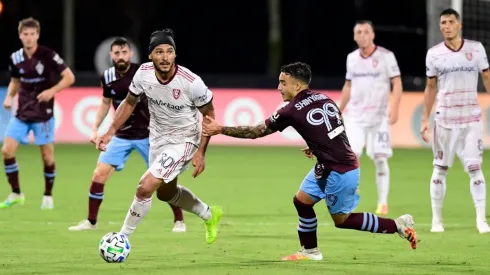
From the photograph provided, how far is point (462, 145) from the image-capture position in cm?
1276

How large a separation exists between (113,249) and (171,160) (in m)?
1.05

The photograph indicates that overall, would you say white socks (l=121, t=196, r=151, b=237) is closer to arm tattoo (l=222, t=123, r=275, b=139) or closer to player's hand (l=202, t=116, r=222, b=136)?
player's hand (l=202, t=116, r=222, b=136)

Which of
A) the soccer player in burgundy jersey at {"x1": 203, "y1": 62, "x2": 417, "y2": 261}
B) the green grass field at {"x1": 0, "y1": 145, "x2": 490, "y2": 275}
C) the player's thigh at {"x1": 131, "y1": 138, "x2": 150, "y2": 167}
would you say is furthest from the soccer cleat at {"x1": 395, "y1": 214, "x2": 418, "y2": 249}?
the player's thigh at {"x1": 131, "y1": 138, "x2": 150, "y2": 167}

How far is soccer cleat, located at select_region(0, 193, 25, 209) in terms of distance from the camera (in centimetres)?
1478

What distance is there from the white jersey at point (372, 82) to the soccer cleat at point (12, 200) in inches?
163

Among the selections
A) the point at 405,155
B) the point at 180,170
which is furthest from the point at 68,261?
the point at 405,155

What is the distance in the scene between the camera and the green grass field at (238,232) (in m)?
10.1

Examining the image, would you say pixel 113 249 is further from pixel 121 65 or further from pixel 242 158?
pixel 242 158

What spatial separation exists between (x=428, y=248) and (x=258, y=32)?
79.0 ft

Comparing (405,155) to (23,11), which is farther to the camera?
(23,11)

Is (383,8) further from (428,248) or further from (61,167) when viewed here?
(428,248)

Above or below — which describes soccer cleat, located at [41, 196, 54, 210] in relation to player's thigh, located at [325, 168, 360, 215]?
below

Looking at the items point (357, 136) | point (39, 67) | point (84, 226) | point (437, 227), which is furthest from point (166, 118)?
point (357, 136)

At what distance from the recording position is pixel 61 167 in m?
20.0
